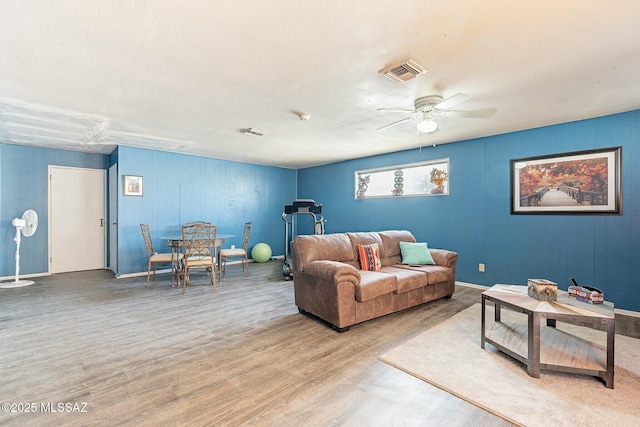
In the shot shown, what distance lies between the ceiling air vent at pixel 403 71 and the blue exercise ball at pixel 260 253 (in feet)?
17.4

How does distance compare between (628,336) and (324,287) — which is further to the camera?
(324,287)

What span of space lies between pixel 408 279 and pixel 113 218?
18.5 ft

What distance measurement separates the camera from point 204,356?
242 centimetres

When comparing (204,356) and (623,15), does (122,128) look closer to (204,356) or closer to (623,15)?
(204,356)

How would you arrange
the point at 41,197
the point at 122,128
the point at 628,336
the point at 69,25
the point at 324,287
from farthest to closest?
the point at 41,197, the point at 122,128, the point at 324,287, the point at 628,336, the point at 69,25

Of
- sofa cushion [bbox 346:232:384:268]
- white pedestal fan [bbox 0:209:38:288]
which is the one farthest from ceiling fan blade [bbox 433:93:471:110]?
white pedestal fan [bbox 0:209:38:288]

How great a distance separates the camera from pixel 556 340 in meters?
2.54

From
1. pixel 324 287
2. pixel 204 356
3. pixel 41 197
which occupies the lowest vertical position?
pixel 204 356

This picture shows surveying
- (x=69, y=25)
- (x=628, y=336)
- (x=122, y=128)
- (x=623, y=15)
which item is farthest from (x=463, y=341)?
(x=122, y=128)

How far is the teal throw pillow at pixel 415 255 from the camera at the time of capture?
159 inches

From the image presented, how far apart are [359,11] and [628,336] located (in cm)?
380


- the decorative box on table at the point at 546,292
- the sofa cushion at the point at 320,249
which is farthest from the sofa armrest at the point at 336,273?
the decorative box on table at the point at 546,292

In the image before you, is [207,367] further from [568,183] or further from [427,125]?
[568,183]

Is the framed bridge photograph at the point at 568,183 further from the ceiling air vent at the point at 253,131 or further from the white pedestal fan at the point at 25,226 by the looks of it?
the white pedestal fan at the point at 25,226
